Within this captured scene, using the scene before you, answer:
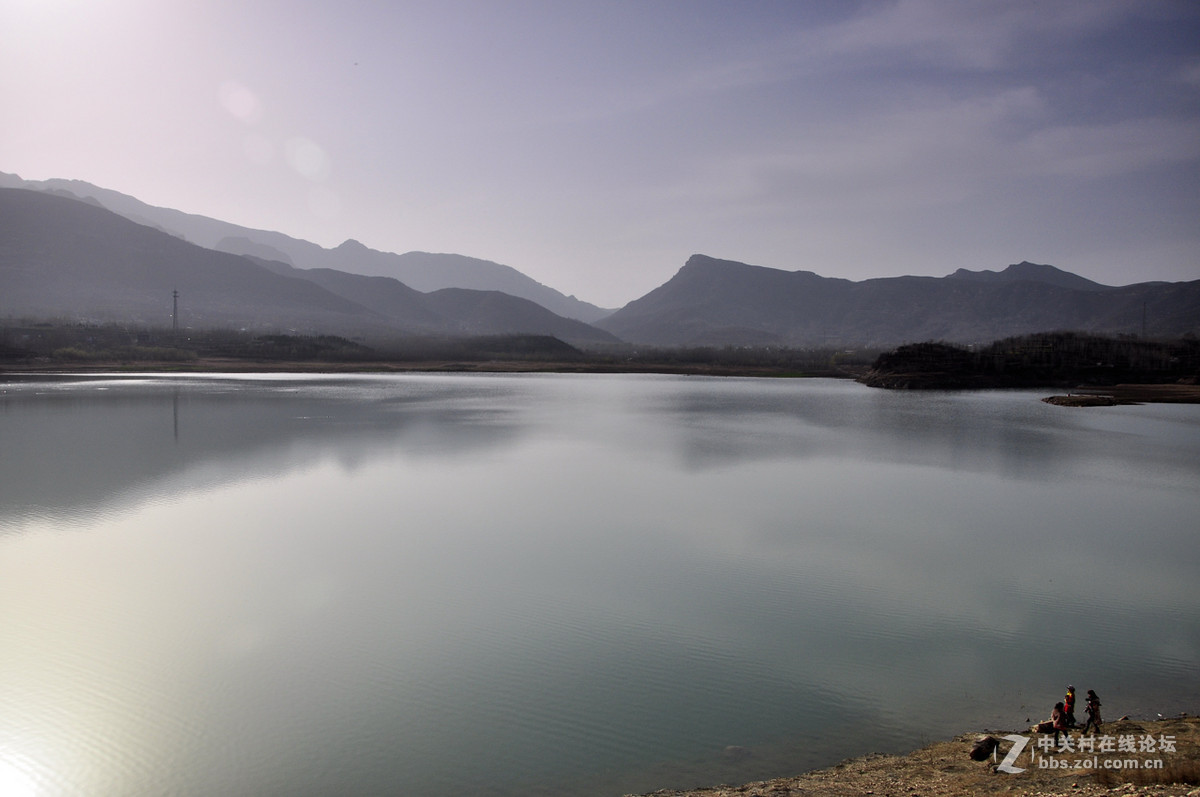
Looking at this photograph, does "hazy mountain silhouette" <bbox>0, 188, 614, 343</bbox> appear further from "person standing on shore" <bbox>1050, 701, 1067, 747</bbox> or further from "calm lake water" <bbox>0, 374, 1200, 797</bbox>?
"person standing on shore" <bbox>1050, 701, 1067, 747</bbox>

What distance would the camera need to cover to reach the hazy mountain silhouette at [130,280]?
133375 millimetres

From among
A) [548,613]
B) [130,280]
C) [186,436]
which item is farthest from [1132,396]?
[130,280]

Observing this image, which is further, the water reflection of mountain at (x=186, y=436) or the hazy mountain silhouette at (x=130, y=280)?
the hazy mountain silhouette at (x=130, y=280)

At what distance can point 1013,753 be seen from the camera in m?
5.02

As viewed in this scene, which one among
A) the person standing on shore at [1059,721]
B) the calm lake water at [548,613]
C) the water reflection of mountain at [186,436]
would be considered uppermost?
the water reflection of mountain at [186,436]

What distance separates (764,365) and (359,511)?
254ft

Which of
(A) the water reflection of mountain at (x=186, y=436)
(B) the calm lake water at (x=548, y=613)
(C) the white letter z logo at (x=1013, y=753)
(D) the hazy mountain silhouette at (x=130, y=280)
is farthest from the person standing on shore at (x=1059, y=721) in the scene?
(D) the hazy mountain silhouette at (x=130, y=280)

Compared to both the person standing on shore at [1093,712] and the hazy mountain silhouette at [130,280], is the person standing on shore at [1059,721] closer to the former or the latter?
the person standing on shore at [1093,712]

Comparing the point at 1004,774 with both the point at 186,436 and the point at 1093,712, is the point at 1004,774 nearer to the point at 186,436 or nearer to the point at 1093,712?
the point at 1093,712

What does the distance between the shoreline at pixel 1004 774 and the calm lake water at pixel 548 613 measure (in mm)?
374

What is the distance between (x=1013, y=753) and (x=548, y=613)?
480 centimetres

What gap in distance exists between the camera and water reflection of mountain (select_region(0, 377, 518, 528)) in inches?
590

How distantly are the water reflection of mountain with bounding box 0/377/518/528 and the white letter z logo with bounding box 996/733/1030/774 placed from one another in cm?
1396

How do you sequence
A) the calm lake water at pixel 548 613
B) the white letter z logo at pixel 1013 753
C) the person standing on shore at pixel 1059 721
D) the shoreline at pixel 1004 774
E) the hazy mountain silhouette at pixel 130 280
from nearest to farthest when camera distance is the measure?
the shoreline at pixel 1004 774
the white letter z logo at pixel 1013 753
the person standing on shore at pixel 1059 721
the calm lake water at pixel 548 613
the hazy mountain silhouette at pixel 130 280
